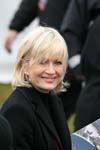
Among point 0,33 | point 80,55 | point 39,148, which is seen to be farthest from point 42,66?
point 0,33

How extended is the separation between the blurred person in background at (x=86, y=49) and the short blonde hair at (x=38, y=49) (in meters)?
1.59

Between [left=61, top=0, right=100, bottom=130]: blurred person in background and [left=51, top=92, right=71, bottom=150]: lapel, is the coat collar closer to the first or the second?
[left=51, top=92, right=71, bottom=150]: lapel

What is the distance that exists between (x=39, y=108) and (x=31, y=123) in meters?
0.13

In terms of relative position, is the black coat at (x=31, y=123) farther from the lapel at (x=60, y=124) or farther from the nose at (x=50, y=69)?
the nose at (x=50, y=69)

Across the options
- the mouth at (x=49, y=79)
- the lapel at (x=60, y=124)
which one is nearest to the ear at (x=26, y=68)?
the mouth at (x=49, y=79)

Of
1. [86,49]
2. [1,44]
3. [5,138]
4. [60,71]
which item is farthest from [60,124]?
[1,44]

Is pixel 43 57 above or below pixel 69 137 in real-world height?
above

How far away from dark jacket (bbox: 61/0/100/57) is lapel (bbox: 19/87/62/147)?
1.96 m

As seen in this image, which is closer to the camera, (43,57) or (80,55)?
(43,57)

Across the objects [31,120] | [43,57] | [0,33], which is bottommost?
[0,33]

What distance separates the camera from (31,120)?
16.6 feet

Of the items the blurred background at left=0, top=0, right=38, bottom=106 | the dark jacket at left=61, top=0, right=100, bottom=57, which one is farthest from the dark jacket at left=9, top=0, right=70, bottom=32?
the blurred background at left=0, top=0, right=38, bottom=106

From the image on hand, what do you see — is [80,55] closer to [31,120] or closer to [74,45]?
[74,45]

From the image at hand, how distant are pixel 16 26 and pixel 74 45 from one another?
5.57 ft
